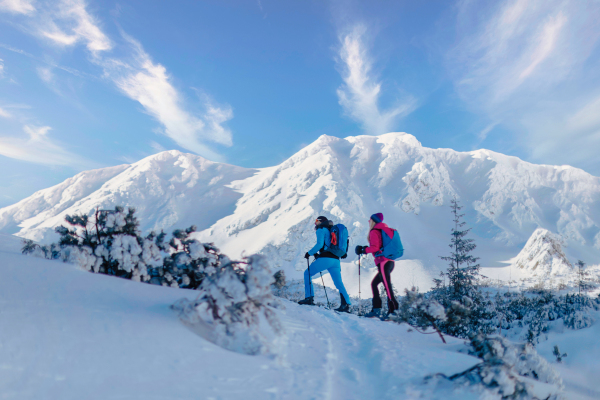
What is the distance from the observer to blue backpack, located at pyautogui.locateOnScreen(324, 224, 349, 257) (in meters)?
5.88

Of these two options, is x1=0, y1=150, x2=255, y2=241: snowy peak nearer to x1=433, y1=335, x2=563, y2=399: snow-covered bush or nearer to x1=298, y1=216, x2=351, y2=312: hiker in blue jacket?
x1=298, y1=216, x2=351, y2=312: hiker in blue jacket

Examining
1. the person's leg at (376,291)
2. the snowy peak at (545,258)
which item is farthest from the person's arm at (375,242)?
the snowy peak at (545,258)

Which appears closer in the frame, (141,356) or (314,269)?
(141,356)

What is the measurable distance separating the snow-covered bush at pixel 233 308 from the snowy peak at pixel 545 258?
3121 centimetres

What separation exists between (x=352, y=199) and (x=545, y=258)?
19461mm

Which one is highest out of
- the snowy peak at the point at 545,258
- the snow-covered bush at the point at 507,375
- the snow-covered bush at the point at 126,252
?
the snowy peak at the point at 545,258

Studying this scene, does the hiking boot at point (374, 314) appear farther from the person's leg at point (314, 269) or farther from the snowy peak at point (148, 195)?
the snowy peak at point (148, 195)

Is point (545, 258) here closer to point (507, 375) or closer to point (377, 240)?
point (377, 240)

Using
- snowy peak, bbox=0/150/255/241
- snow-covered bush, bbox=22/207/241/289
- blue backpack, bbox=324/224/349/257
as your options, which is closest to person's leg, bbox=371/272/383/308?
blue backpack, bbox=324/224/349/257

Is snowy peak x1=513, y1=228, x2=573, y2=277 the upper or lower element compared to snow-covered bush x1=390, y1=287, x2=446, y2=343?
upper

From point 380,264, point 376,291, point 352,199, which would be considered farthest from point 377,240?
point 352,199

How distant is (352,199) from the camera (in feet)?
120

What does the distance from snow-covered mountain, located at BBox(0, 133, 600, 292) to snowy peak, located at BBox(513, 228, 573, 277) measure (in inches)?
172

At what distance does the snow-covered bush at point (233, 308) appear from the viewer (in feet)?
8.11
